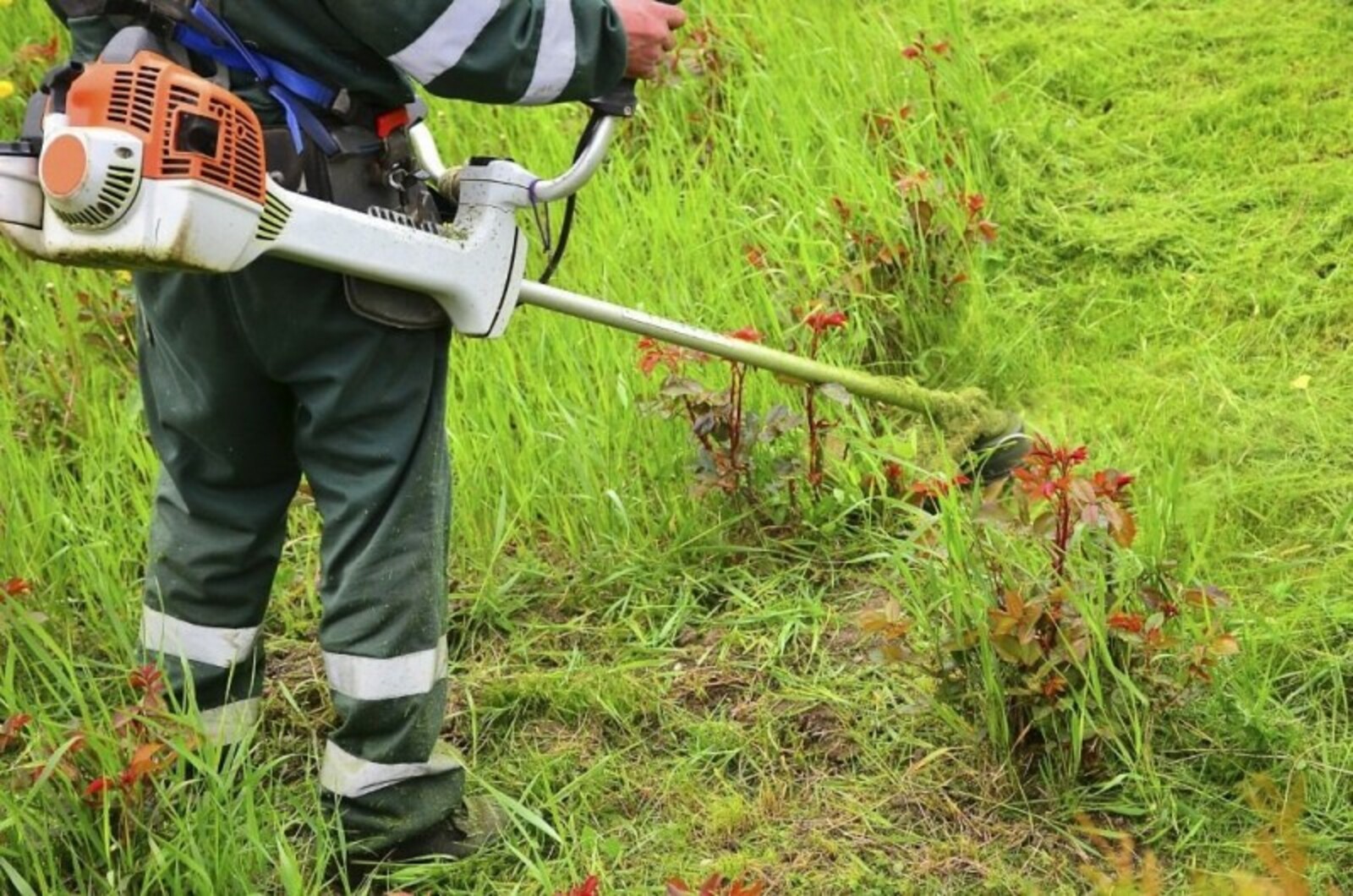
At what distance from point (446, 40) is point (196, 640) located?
103cm

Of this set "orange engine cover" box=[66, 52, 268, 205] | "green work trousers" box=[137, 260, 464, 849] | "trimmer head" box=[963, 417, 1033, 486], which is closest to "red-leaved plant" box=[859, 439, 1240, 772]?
"trimmer head" box=[963, 417, 1033, 486]

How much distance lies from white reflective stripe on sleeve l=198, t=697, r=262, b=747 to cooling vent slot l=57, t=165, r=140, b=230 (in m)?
0.93

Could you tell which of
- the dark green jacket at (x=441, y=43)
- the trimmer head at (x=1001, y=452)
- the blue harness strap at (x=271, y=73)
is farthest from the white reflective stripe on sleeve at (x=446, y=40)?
the trimmer head at (x=1001, y=452)

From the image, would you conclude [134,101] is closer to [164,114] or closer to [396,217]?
[164,114]

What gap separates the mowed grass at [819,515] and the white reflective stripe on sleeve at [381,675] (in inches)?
7.1

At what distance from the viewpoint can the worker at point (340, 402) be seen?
2141 mm

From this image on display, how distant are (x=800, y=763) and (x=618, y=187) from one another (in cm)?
183

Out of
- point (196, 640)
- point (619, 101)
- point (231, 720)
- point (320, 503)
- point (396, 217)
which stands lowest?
point (231, 720)

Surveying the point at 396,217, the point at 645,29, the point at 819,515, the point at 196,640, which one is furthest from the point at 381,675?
A: the point at 819,515

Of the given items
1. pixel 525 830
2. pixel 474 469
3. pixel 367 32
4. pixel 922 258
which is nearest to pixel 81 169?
pixel 367 32

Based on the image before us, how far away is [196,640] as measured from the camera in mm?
2521

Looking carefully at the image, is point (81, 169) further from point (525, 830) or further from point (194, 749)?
point (525, 830)

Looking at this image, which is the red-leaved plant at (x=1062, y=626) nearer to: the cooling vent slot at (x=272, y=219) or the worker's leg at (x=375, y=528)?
the worker's leg at (x=375, y=528)

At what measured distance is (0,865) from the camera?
2.17 meters
